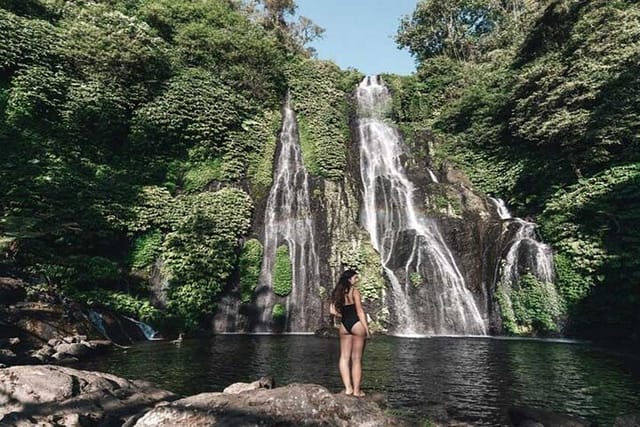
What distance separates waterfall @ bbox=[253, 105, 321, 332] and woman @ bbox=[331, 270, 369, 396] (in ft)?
42.0

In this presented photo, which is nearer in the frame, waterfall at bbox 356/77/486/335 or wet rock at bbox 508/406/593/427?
wet rock at bbox 508/406/593/427

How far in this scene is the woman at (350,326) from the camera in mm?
6230

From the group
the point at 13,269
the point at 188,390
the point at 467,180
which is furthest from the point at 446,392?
the point at 467,180

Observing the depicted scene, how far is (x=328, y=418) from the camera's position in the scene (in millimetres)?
5059

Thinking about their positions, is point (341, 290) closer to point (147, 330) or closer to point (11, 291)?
point (11, 291)

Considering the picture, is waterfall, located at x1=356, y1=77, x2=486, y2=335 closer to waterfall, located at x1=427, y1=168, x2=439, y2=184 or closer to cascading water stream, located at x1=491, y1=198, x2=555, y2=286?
waterfall, located at x1=427, y1=168, x2=439, y2=184

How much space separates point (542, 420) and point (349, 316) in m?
3.31

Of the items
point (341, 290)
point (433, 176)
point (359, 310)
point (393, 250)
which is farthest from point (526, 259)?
point (341, 290)

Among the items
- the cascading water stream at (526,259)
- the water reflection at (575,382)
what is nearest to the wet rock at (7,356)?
the water reflection at (575,382)

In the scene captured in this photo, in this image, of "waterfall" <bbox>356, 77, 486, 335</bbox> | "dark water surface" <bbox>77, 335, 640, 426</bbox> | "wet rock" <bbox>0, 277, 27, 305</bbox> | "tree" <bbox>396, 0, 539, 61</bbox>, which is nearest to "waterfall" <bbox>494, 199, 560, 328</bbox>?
"waterfall" <bbox>356, 77, 486, 335</bbox>

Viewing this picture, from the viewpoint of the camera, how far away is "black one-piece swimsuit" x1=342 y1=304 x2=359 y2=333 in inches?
247

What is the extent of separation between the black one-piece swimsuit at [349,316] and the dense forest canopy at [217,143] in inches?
439

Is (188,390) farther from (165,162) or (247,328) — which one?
(165,162)

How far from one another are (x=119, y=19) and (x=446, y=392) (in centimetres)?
2669
